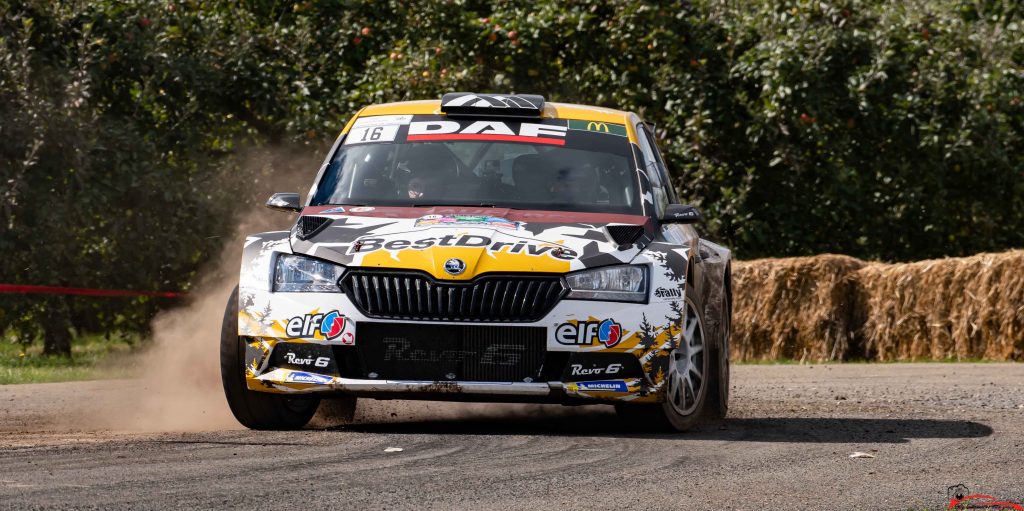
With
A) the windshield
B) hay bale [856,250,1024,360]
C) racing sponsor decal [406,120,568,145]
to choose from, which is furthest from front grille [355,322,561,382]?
hay bale [856,250,1024,360]

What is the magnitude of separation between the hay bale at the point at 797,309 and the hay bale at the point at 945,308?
0.23m

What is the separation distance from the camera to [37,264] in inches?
691

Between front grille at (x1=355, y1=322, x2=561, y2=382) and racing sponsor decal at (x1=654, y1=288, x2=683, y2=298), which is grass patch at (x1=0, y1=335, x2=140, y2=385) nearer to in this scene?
front grille at (x1=355, y1=322, x2=561, y2=382)

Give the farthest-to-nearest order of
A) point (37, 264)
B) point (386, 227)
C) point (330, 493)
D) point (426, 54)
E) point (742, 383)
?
point (426, 54)
point (37, 264)
point (742, 383)
point (386, 227)
point (330, 493)

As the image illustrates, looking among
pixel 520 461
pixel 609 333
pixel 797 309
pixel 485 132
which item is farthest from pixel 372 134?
pixel 797 309

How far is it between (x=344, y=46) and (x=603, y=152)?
11.4m

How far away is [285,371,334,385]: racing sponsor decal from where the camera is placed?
320 inches

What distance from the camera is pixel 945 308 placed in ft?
58.5

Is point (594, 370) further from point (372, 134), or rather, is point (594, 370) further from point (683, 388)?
point (372, 134)

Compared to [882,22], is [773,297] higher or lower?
lower

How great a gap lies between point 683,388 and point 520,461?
1711 millimetres

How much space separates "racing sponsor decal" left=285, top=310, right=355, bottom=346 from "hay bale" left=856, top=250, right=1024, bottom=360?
11186 millimetres

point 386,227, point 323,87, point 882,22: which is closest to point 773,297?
point 882,22

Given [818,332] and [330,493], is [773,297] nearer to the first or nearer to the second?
[818,332]
